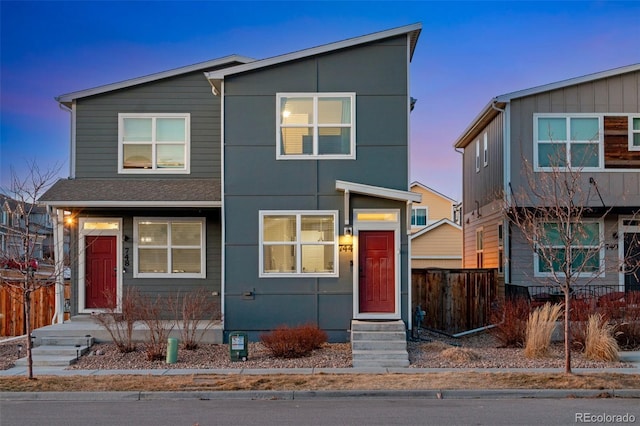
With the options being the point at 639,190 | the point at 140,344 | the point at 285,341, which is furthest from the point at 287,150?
the point at 639,190

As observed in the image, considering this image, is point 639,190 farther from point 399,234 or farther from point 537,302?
point 399,234

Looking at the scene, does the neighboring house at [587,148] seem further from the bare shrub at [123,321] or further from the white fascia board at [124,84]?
the bare shrub at [123,321]

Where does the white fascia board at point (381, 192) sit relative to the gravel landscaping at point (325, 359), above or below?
above

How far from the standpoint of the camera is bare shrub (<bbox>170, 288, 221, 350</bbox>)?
14344 millimetres

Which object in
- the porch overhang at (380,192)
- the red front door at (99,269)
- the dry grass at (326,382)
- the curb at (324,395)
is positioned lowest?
the curb at (324,395)

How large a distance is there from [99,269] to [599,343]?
1221 cm

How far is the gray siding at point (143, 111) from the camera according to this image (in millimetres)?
16906

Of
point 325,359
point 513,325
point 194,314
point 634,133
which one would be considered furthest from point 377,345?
point 634,133

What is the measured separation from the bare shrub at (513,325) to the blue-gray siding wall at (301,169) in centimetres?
253

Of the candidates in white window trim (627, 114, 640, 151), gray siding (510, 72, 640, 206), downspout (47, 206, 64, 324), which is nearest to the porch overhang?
gray siding (510, 72, 640, 206)

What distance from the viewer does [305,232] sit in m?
15.1

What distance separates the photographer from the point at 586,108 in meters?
17.5

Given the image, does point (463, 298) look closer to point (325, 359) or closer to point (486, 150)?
point (486, 150)

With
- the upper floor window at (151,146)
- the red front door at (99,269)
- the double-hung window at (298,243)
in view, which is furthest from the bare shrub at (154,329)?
the upper floor window at (151,146)
